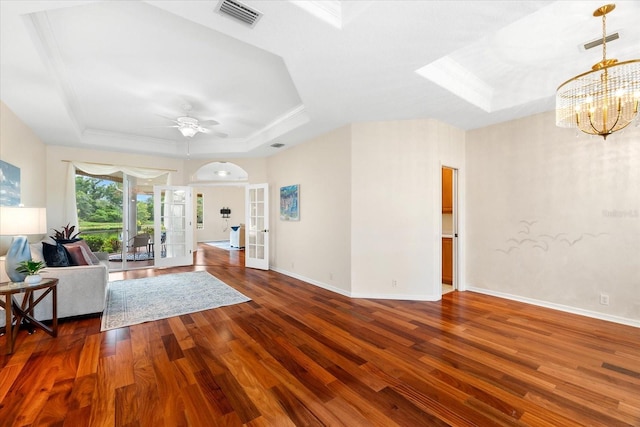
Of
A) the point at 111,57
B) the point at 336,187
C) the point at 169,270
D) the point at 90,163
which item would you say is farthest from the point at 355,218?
the point at 90,163

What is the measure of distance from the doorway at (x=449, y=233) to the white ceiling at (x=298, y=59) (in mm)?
1159

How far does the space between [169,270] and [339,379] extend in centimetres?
547

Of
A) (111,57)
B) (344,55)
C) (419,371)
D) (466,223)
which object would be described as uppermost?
(111,57)

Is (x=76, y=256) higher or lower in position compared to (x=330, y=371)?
higher

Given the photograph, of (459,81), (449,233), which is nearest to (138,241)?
(449,233)

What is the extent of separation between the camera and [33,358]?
95.1 inches

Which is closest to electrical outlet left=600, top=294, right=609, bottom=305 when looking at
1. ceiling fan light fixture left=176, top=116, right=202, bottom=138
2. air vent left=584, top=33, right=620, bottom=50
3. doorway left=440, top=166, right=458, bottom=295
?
doorway left=440, top=166, right=458, bottom=295

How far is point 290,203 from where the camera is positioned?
574 cm

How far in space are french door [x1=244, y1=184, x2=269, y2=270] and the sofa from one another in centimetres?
321

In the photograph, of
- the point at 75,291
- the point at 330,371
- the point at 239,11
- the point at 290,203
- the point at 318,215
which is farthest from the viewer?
the point at 290,203

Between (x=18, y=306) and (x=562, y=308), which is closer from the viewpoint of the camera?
(x=18, y=306)

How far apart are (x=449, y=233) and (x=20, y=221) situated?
19.7 ft

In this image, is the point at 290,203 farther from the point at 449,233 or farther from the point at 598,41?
the point at 598,41

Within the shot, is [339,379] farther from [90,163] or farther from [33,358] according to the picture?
[90,163]
